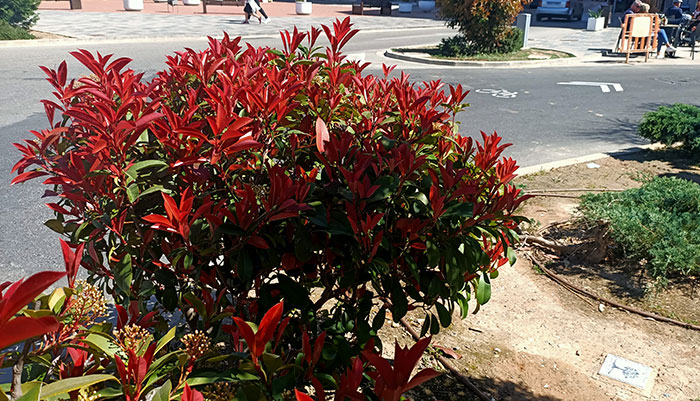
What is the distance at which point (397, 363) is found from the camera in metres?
1.41

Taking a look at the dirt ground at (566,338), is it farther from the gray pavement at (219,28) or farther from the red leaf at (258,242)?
the gray pavement at (219,28)

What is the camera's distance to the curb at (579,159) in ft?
22.1

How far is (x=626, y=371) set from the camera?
10.9 feet

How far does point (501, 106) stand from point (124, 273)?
9639 mm

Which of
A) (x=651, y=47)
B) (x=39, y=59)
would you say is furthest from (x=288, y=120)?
(x=651, y=47)

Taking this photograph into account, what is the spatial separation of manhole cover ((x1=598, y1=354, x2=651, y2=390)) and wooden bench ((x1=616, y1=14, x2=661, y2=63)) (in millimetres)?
16444

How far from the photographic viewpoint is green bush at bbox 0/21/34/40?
50.7ft

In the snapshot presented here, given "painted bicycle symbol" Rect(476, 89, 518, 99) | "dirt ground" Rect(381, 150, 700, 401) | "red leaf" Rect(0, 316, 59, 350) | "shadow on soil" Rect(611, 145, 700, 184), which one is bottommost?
"dirt ground" Rect(381, 150, 700, 401)

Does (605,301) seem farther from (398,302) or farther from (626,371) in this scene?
(398,302)

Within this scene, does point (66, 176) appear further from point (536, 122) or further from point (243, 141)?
point (536, 122)

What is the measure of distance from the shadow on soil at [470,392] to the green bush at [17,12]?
18291 mm

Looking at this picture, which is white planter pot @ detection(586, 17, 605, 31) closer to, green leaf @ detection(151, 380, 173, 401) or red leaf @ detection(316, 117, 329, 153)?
red leaf @ detection(316, 117, 329, 153)

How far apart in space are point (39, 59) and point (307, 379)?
45.9 ft

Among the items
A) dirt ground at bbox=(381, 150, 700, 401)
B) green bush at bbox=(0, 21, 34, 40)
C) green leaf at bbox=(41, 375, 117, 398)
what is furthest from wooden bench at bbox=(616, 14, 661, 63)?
green leaf at bbox=(41, 375, 117, 398)
